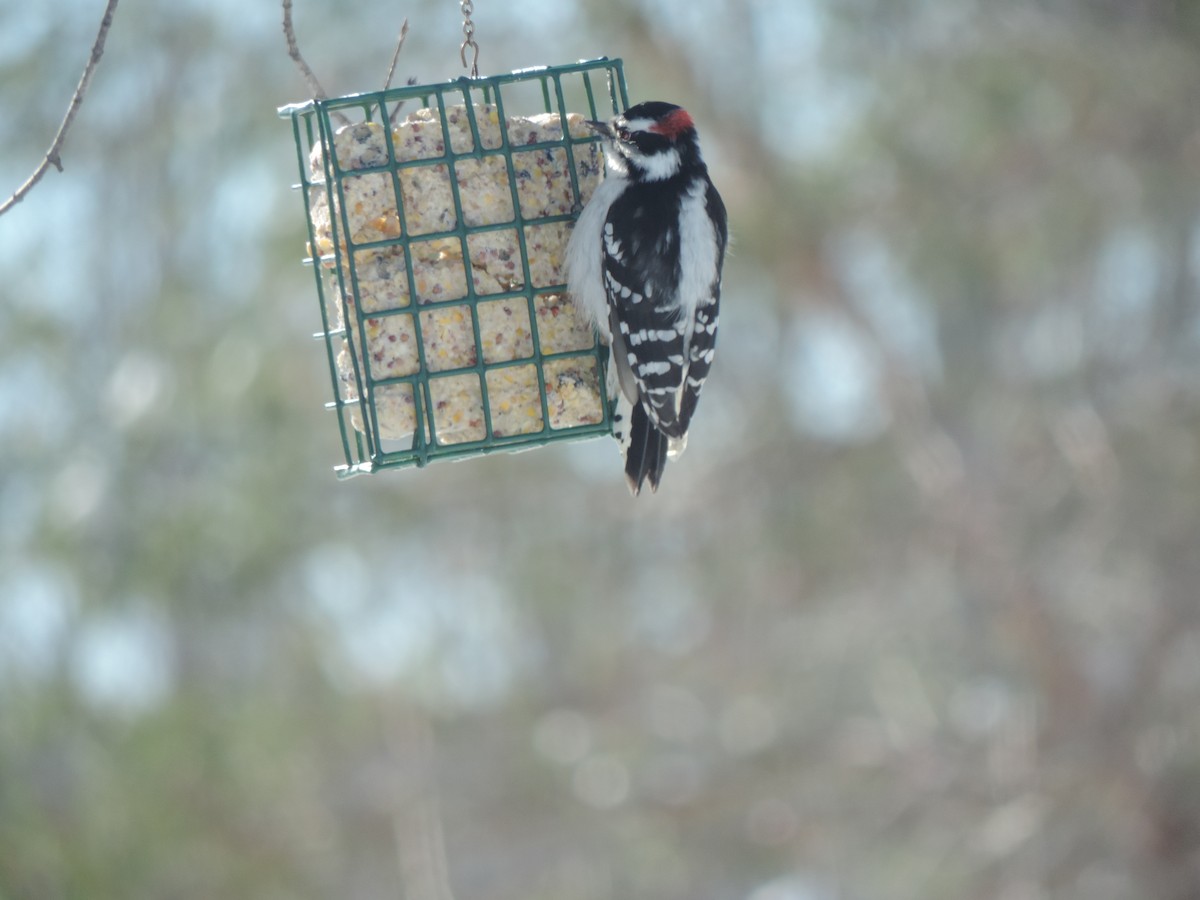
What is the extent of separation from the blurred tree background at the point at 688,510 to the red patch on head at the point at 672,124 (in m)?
2.64

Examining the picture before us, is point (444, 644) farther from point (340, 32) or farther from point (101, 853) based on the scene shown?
point (340, 32)

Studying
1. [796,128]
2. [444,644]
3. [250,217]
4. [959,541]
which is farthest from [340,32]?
[959,541]

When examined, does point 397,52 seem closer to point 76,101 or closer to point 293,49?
point 293,49

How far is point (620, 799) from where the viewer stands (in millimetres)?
7953

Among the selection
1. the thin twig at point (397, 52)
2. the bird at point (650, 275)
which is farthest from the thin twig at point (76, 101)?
the bird at point (650, 275)

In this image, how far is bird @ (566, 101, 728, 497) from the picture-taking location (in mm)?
3943

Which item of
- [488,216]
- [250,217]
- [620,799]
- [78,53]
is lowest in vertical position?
[620,799]

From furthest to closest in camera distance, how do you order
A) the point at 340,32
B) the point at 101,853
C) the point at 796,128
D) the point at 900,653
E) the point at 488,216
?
the point at 900,653 → the point at 796,128 → the point at 340,32 → the point at 101,853 → the point at 488,216

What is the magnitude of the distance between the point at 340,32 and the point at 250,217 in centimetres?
95

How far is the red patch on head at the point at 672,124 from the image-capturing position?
4164 mm

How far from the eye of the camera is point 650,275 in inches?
161

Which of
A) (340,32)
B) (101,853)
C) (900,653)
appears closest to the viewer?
(101,853)

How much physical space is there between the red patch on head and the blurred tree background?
2.64 meters

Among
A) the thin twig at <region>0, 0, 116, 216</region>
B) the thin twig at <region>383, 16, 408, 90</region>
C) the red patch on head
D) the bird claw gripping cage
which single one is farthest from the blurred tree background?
the thin twig at <region>0, 0, 116, 216</region>
